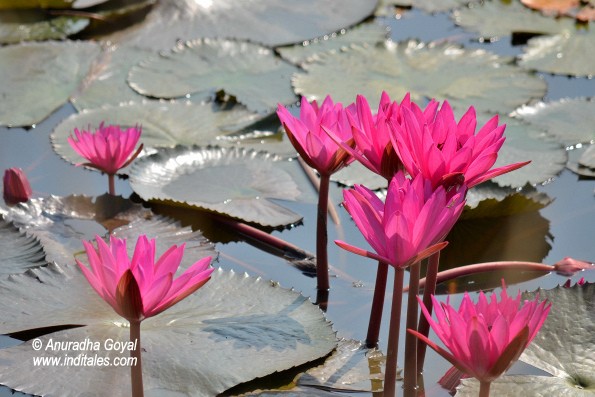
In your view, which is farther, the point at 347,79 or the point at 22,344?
the point at 347,79

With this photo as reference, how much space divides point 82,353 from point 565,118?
172 centimetres

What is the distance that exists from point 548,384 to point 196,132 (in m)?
1.43

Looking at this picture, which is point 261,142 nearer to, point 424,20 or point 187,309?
point 187,309

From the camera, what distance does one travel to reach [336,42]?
10.3 ft

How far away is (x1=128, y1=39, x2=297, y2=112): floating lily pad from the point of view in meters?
2.76

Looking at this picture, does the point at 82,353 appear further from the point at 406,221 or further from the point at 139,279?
the point at 406,221

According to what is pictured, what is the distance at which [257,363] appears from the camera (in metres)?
1.46

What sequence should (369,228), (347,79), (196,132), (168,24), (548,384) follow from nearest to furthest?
(369,228), (548,384), (196,132), (347,79), (168,24)

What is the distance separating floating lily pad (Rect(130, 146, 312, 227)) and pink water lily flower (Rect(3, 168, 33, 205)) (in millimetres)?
267

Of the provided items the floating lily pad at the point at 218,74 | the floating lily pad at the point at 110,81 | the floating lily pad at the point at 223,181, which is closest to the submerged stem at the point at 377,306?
the floating lily pad at the point at 223,181

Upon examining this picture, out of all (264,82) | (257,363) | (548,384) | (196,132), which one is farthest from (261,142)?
(548,384)

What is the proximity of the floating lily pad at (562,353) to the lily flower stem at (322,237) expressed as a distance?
42cm

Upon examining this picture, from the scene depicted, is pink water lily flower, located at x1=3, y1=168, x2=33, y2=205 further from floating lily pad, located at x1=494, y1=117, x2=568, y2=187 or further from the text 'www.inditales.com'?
floating lily pad, located at x1=494, y1=117, x2=568, y2=187

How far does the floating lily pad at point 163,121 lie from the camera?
8.04 feet
